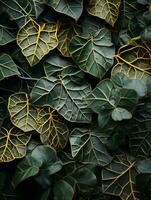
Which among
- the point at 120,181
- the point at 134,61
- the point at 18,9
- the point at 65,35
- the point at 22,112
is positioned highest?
the point at 18,9

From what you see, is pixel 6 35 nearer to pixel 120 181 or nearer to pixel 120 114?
pixel 120 114

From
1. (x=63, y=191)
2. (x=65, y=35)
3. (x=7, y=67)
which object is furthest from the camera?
(x=65, y=35)

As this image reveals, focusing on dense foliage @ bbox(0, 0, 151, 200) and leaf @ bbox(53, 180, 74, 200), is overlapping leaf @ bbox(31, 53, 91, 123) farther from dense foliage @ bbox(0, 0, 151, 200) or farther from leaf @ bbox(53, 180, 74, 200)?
leaf @ bbox(53, 180, 74, 200)

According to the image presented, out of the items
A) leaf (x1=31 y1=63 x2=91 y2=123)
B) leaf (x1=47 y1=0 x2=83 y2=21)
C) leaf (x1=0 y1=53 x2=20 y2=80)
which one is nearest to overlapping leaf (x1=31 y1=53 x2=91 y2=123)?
leaf (x1=31 y1=63 x2=91 y2=123)

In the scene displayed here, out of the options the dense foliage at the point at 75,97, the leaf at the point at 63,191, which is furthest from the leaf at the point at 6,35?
the leaf at the point at 63,191

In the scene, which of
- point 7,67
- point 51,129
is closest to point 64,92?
point 51,129

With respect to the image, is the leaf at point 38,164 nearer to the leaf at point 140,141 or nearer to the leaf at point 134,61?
the leaf at point 140,141

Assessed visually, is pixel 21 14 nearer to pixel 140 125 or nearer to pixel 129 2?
pixel 129 2
